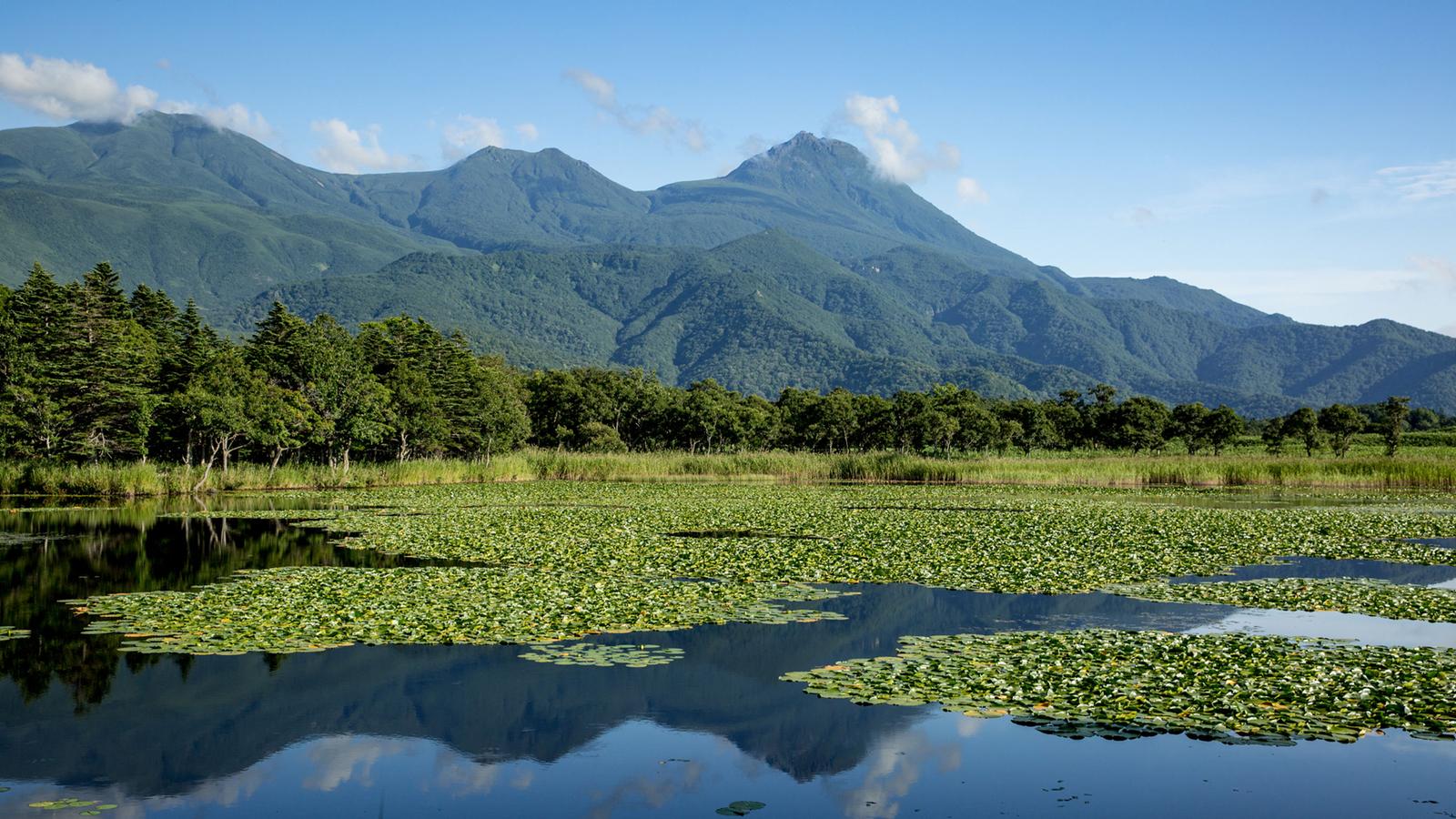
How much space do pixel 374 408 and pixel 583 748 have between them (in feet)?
167

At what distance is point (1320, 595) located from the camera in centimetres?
1956

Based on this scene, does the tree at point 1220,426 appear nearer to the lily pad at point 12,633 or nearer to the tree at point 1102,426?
the tree at point 1102,426

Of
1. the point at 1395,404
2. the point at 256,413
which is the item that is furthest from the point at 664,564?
the point at 1395,404

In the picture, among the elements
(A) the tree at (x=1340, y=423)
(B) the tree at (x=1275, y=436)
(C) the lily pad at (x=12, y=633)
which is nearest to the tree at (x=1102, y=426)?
(B) the tree at (x=1275, y=436)

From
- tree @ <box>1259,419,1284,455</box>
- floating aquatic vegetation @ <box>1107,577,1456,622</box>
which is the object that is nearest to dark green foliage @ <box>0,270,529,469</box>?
floating aquatic vegetation @ <box>1107,577,1456,622</box>

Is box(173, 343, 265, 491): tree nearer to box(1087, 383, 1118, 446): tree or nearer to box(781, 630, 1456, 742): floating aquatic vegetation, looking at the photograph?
box(781, 630, 1456, 742): floating aquatic vegetation

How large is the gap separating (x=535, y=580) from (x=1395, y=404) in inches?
3305

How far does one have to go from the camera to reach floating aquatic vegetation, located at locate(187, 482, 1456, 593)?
76.2ft

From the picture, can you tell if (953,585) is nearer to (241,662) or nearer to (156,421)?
(241,662)

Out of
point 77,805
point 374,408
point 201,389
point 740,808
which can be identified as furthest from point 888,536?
point 374,408

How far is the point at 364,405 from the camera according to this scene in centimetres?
5819

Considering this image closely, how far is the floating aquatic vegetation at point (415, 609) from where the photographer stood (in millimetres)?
15883

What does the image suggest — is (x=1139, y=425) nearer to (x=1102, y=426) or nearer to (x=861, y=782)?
(x=1102, y=426)

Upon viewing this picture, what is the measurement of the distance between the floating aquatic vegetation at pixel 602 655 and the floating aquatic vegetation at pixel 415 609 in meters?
0.77
